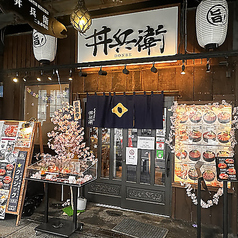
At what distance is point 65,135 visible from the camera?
6105mm

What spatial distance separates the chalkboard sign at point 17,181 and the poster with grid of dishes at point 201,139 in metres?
3.77

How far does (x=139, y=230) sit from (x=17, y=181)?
307cm

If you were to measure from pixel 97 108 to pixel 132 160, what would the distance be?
1.70 metres

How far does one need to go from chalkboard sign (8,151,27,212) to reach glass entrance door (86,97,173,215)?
75.2 inches

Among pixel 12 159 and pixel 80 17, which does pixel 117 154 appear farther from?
pixel 80 17

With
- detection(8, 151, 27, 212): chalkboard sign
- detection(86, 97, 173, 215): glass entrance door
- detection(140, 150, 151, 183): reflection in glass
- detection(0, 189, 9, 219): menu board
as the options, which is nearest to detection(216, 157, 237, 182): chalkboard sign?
detection(86, 97, 173, 215): glass entrance door

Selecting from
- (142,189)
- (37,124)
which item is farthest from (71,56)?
(142,189)

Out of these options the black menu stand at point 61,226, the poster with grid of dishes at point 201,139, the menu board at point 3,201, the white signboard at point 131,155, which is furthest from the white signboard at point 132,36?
the menu board at point 3,201

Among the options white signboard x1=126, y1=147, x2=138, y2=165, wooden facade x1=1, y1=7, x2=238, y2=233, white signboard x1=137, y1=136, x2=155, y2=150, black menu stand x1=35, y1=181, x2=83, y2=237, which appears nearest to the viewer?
black menu stand x1=35, y1=181, x2=83, y2=237

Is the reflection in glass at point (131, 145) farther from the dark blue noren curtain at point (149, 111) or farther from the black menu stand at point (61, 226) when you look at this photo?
the black menu stand at point (61, 226)

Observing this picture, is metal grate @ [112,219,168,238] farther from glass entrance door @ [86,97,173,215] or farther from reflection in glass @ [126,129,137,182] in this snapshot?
reflection in glass @ [126,129,137,182]

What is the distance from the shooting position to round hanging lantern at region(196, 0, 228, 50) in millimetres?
4410

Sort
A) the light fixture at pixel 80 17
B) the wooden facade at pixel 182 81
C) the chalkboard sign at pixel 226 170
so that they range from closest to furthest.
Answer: the light fixture at pixel 80 17, the chalkboard sign at pixel 226 170, the wooden facade at pixel 182 81

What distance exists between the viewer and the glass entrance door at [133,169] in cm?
584
